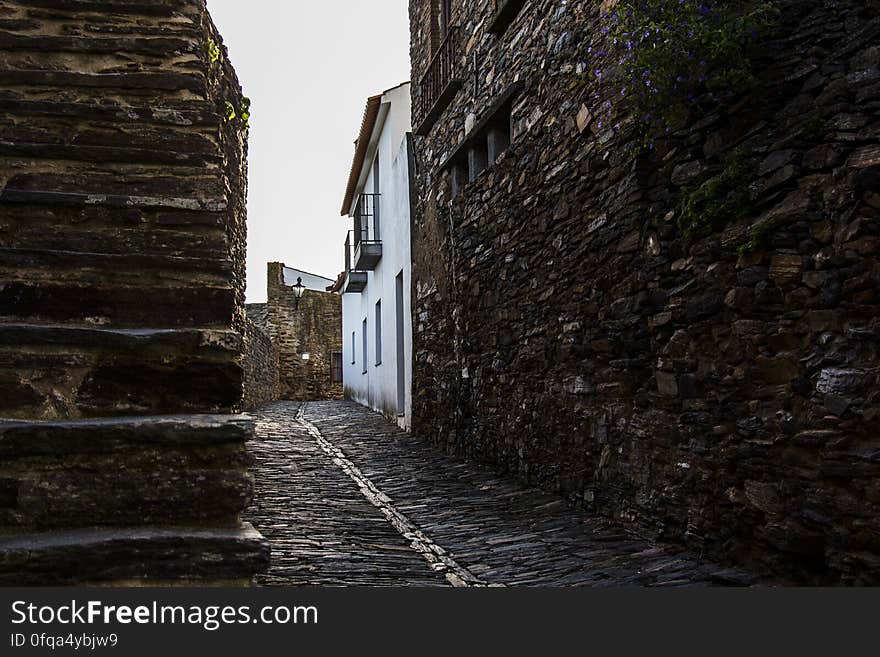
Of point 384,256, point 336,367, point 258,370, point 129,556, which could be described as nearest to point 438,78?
point 384,256

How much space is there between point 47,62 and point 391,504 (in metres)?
4.95

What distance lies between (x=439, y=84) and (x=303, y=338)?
57.6 ft

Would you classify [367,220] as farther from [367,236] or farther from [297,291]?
[297,291]

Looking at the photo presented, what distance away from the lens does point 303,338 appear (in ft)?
90.0

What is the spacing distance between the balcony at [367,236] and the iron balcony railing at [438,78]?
4642 mm

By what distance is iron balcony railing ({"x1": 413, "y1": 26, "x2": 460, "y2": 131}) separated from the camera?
9953 millimetres

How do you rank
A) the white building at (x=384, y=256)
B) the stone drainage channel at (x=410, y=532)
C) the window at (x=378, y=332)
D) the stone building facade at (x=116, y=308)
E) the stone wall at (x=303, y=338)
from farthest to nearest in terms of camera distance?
the stone wall at (x=303, y=338) < the window at (x=378, y=332) < the white building at (x=384, y=256) < the stone drainage channel at (x=410, y=532) < the stone building facade at (x=116, y=308)

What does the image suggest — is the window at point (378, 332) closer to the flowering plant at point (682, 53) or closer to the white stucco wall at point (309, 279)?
the flowering plant at point (682, 53)

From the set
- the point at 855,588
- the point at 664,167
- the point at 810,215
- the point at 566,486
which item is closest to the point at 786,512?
the point at 855,588

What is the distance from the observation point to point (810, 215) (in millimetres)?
3797

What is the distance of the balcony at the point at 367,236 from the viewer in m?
16.6

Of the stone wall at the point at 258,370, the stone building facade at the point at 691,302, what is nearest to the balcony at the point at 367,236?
the stone wall at the point at 258,370

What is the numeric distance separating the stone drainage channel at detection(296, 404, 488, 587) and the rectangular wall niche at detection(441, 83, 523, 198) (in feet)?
10.8

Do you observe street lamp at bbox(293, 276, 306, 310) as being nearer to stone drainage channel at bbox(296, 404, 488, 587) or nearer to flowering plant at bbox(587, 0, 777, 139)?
stone drainage channel at bbox(296, 404, 488, 587)
